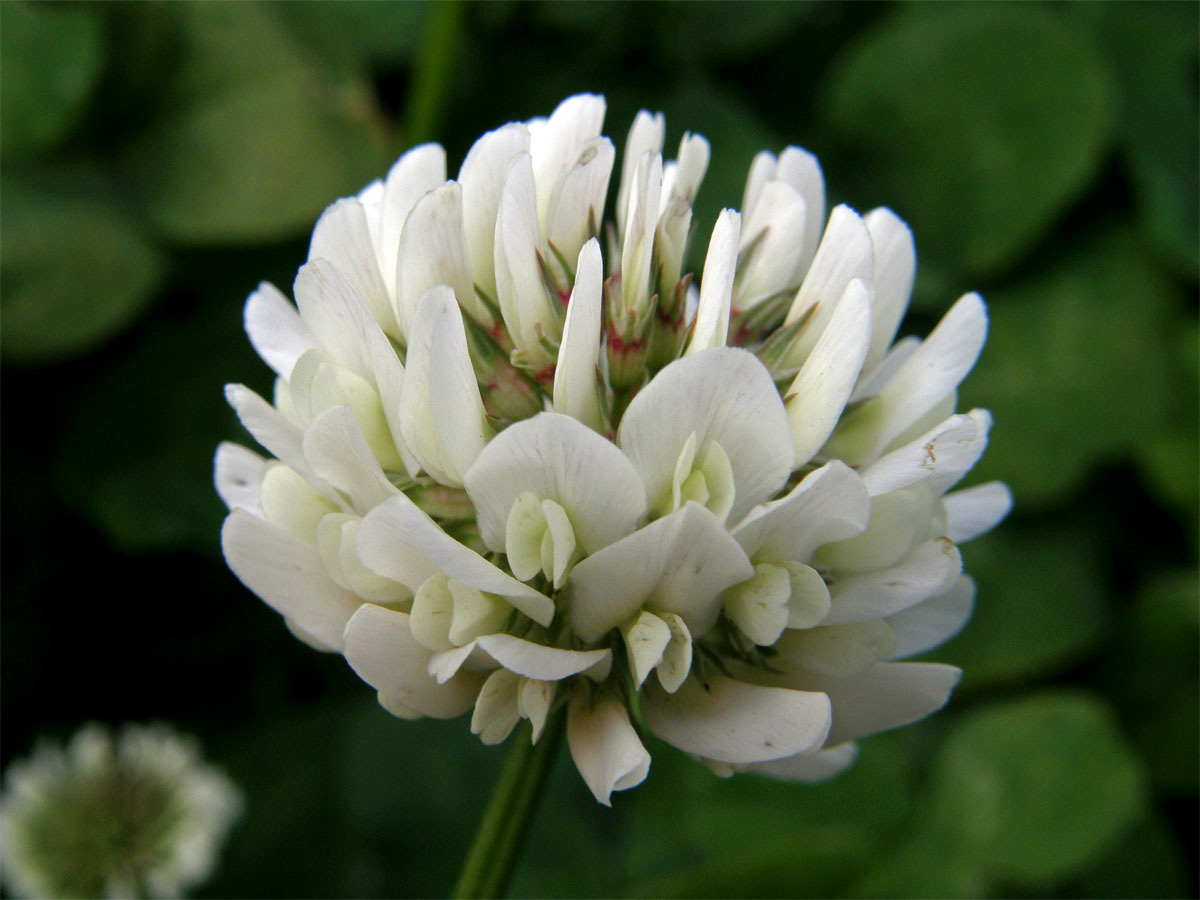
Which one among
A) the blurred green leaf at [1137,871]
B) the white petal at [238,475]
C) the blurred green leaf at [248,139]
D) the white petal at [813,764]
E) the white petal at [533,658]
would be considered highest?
the white petal at [533,658]

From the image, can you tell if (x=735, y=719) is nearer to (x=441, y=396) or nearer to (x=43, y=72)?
(x=441, y=396)

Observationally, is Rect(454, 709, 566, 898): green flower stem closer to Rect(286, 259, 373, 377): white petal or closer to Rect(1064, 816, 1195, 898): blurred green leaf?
Rect(286, 259, 373, 377): white petal

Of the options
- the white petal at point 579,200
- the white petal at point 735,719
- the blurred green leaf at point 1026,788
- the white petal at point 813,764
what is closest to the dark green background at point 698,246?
the blurred green leaf at point 1026,788

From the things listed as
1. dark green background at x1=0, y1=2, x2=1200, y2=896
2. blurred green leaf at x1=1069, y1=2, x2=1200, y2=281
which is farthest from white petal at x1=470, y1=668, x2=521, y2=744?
blurred green leaf at x1=1069, y1=2, x2=1200, y2=281

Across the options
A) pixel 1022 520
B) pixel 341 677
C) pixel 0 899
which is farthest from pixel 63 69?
pixel 1022 520

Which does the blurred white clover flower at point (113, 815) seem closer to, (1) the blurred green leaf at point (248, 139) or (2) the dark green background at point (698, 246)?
(2) the dark green background at point (698, 246)

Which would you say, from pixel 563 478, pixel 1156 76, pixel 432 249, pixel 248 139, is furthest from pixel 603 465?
pixel 1156 76

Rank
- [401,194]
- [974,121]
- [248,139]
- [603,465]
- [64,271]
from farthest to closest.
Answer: [974,121] → [248,139] → [64,271] → [401,194] → [603,465]
